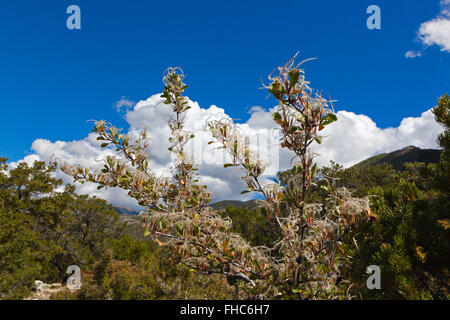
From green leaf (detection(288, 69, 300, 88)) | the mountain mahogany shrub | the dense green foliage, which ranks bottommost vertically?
the dense green foliage

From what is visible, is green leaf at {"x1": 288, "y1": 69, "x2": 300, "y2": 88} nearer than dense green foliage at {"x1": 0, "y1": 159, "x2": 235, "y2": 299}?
Yes

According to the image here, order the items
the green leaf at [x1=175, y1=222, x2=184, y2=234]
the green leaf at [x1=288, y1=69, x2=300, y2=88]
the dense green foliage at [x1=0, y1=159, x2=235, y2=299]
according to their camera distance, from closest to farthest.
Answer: the green leaf at [x1=288, y1=69, x2=300, y2=88]
the green leaf at [x1=175, y1=222, x2=184, y2=234]
the dense green foliage at [x1=0, y1=159, x2=235, y2=299]

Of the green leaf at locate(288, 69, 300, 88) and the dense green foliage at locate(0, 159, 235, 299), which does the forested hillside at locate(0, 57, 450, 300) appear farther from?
the dense green foliage at locate(0, 159, 235, 299)

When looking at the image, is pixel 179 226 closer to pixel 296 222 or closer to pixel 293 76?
pixel 296 222

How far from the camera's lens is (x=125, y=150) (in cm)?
268

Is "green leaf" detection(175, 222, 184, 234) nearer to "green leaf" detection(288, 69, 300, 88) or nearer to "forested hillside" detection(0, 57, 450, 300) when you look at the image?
"forested hillside" detection(0, 57, 450, 300)

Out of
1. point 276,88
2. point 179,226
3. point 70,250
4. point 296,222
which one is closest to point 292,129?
point 276,88

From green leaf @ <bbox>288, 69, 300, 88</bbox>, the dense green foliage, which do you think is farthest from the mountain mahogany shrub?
the dense green foliage

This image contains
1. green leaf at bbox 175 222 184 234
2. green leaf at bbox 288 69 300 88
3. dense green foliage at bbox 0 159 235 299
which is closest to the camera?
green leaf at bbox 288 69 300 88

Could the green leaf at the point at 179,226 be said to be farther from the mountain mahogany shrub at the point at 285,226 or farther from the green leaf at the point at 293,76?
the green leaf at the point at 293,76

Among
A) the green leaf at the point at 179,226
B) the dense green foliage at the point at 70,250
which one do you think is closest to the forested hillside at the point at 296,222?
the green leaf at the point at 179,226

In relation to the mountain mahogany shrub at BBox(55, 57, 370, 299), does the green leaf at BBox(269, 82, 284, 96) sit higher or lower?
higher
